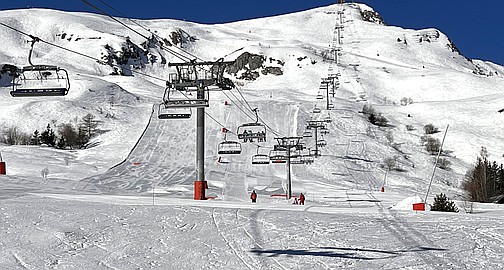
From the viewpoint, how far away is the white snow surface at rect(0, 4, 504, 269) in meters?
12.8

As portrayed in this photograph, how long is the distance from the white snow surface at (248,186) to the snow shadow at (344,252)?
4 cm

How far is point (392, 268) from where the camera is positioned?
1161cm

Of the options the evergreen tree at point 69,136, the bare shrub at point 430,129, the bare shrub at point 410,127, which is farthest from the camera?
the bare shrub at point 410,127

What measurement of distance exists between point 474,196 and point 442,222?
38.8 meters

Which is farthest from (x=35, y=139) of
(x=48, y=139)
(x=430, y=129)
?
(x=430, y=129)

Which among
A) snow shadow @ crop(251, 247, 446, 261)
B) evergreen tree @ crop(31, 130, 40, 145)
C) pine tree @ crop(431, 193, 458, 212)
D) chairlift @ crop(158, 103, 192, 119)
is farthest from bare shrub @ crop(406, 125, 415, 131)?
snow shadow @ crop(251, 247, 446, 261)

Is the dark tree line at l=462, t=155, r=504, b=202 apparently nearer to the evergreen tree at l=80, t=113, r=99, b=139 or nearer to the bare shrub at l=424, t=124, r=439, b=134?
the bare shrub at l=424, t=124, r=439, b=134

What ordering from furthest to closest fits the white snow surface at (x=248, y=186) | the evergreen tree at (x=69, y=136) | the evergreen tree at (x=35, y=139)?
the evergreen tree at (x=69, y=136), the evergreen tree at (x=35, y=139), the white snow surface at (x=248, y=186)

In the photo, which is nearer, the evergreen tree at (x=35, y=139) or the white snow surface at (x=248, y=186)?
the white snow surface at (x=248, y=186)

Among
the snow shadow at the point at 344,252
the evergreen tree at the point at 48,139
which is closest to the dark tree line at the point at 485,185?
the snow shadow at the point at 344,252

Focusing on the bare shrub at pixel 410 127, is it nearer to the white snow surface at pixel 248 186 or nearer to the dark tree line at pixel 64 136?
the white snow surface at pixel 248 186

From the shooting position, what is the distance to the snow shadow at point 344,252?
497 inches

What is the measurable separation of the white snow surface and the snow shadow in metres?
0.04

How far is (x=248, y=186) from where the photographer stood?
56.3 m
